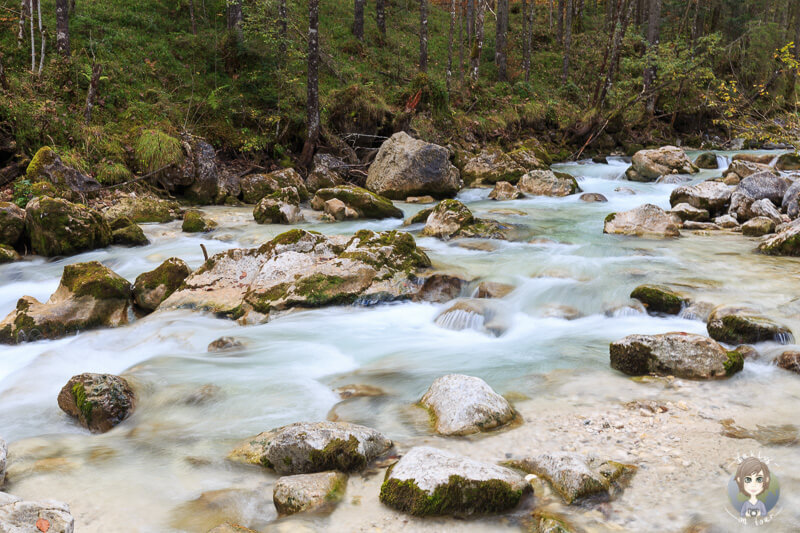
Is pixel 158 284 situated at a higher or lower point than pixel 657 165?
lower

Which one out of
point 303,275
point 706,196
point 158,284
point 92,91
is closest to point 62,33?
point 92,91

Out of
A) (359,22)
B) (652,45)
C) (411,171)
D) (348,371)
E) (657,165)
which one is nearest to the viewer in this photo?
(348,371)

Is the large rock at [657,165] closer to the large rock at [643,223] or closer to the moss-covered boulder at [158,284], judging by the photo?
the large rock at [643,223]

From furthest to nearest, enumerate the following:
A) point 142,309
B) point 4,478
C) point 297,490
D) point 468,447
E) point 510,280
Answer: point 510,280, point 142,309, point 468,447, point 4,478, point 297,490

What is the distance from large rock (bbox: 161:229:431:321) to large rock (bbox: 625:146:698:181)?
38.9 feet

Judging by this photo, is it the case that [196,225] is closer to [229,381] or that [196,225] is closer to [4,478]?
[229,381]

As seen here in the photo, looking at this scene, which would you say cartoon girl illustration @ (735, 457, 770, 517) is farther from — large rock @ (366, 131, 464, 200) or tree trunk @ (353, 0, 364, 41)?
tree trunk @ (353, 0, 364, 41)

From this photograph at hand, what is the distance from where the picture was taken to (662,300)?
6562mm

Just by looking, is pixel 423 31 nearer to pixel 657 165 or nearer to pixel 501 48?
pixel 501 48

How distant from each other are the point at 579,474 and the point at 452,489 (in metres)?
0.75

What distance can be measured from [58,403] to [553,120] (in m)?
22.9

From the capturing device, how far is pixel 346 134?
16.8 metres

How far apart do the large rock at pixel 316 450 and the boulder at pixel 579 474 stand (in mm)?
1008

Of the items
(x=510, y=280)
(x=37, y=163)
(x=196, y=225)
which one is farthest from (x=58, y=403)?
(x=37, y=163)
